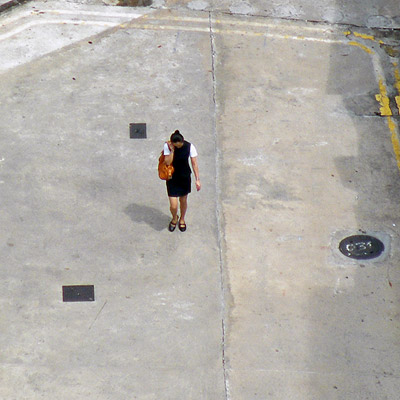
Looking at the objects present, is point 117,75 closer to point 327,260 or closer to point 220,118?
point 220,118

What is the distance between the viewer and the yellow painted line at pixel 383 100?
13141 mm

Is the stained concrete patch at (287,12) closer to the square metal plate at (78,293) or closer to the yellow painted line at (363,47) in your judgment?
the yellow painted line at (363,47)

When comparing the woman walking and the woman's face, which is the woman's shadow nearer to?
the woman walking

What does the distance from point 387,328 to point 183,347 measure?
2385 millimetres

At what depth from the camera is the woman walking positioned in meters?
10.4

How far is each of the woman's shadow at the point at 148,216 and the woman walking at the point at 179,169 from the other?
0.87 feet

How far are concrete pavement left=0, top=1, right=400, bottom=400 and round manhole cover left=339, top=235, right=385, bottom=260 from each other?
106 mm

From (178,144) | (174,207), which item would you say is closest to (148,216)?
(174,207)

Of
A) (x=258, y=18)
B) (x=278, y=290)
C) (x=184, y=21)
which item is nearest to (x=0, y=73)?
(x=184, y=21)

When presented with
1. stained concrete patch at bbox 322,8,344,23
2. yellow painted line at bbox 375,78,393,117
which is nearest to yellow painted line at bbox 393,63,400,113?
yellow painted line at bbox 375,78,393,117

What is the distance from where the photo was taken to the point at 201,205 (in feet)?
37.5

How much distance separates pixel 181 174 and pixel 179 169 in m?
0.08

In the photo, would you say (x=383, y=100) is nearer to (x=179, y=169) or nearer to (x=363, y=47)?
(x=363, y=47)

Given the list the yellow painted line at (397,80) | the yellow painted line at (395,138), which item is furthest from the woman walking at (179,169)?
the yellow painted line at (397,80)
